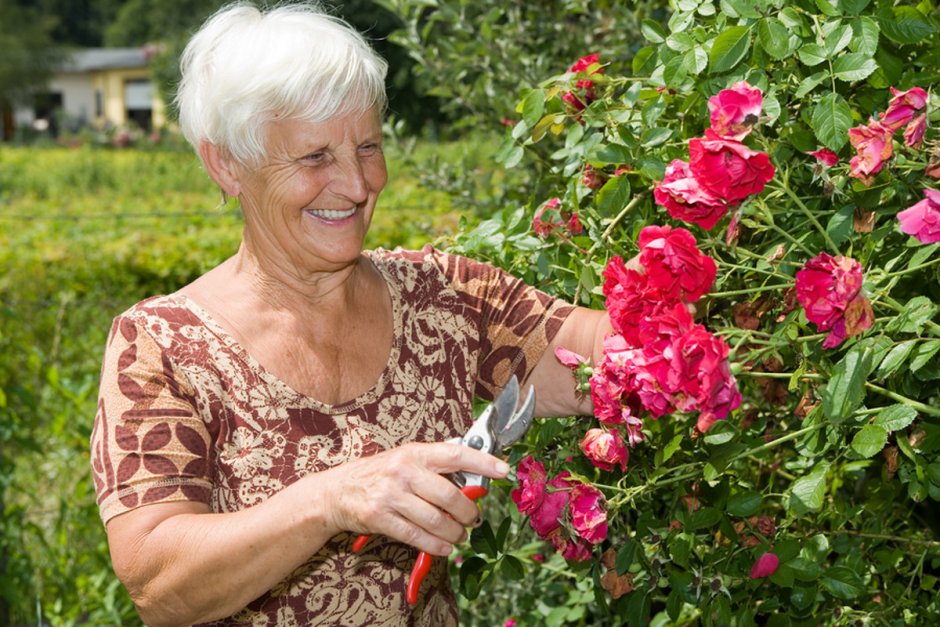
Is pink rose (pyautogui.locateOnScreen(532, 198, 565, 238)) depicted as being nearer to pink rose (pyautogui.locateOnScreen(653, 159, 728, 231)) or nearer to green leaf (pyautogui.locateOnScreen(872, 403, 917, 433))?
pink rose (pyautogui.locateOnScreen(653, 159, 728, 231))

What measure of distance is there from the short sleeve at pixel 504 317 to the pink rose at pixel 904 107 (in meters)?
0.70

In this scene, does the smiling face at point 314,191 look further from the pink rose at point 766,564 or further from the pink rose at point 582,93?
the pink rose at point 766,564

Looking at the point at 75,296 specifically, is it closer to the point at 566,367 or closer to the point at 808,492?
the point at 566,367

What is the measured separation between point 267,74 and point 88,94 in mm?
60222

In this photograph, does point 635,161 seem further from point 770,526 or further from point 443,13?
point 443,13

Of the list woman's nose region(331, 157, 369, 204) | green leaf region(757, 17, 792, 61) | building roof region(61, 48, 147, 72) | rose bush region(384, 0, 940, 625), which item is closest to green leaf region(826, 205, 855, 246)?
rose bush region(384, 0, 940, 625)

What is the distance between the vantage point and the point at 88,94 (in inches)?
2261

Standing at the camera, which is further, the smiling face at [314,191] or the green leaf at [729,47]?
the smiling face at [314,191]

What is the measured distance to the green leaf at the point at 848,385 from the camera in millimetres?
1317

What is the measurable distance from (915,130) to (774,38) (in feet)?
0.82

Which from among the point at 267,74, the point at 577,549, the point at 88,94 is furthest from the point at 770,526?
the point at 88,94

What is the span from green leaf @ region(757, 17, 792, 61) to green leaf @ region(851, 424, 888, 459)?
20.4 inches

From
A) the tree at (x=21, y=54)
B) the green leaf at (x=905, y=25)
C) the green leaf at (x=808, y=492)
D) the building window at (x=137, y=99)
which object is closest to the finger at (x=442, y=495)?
the green leaf at (x=808, y=492)

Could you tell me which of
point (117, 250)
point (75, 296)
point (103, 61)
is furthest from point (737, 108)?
point (103, 61)
